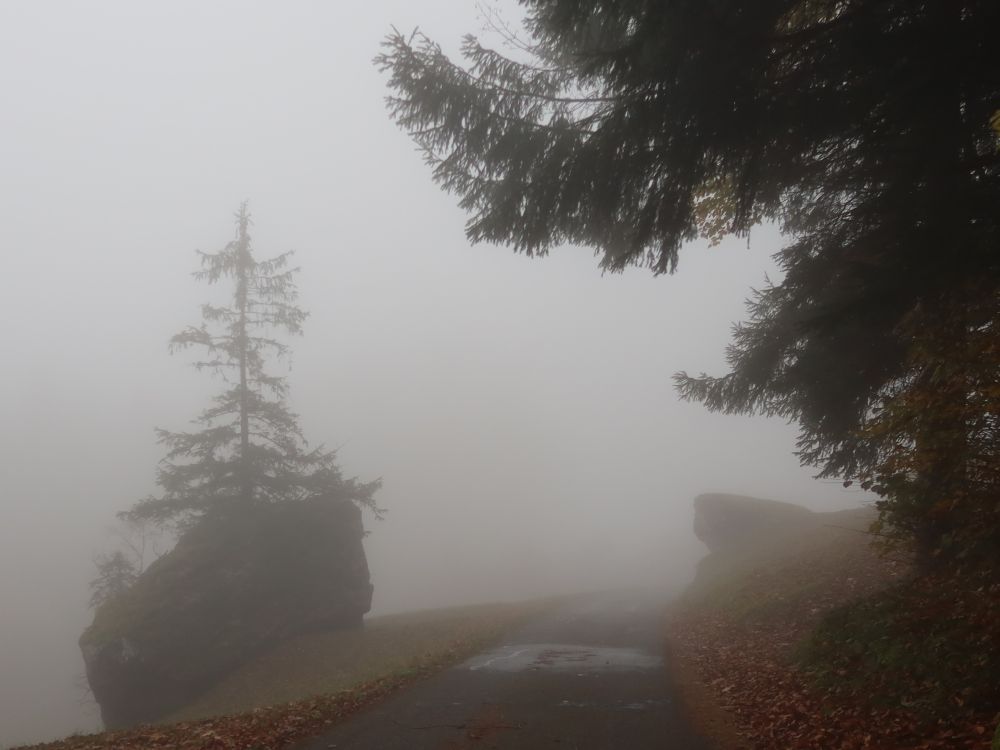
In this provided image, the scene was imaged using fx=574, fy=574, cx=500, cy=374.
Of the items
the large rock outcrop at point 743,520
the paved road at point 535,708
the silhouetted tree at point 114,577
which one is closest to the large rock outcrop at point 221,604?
the silhouetted tree at point 114,577

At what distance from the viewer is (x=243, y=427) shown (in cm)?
2277

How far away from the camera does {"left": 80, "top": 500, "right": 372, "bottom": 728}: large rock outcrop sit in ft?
62.8

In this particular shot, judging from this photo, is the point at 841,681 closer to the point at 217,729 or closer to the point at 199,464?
the point at 217,729

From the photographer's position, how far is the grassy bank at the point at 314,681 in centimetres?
820

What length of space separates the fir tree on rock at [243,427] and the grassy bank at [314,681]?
5645mm

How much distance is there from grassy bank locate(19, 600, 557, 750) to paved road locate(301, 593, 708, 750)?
2.17 ft

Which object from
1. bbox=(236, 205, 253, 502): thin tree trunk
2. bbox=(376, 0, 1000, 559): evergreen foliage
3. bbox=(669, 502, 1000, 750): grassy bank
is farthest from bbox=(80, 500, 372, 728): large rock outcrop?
bbox=(376, 0, 1000, 559): evergreen foliage

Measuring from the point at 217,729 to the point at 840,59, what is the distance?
1271 cm

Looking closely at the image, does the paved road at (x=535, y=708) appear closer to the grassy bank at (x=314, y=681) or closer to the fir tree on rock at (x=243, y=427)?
the grassy bank at (x=314, y=681)

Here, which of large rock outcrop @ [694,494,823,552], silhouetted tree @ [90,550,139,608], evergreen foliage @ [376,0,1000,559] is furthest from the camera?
large rock outcrop @ [694,494,823,552]

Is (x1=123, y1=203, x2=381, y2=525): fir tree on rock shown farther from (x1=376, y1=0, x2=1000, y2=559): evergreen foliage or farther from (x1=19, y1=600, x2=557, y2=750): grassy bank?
(x1=376, y1=0, x2=1000, y2=559): evergreen foliage

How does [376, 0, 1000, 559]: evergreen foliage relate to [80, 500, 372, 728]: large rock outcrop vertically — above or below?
above

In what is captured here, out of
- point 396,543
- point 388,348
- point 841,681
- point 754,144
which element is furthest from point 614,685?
point 388,348

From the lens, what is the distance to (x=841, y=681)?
7609 millimetres
